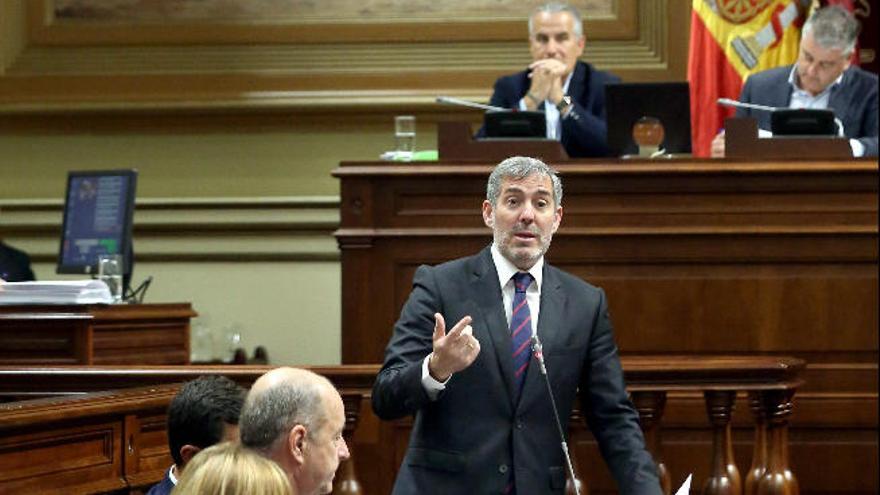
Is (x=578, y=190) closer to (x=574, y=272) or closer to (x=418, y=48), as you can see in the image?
(x=574, y=272)

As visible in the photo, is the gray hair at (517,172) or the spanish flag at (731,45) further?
the spanish flag at (731,45)

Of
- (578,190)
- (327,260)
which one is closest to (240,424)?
(578,190)

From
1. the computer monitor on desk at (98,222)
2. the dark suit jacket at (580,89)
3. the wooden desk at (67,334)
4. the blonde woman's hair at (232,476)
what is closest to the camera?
the blonde woman's hair at (232,476)

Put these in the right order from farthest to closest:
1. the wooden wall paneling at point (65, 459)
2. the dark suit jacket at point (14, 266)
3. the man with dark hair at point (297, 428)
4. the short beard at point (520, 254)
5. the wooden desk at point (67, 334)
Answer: the dark suit jacket at point (14, 266) < the wooden desk at point (67, 334) < the short beard at point (520, 254) < the wooden wall paneling at point (65, 459) < the man with dark hair at point (297, 428)

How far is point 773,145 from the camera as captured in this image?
6285 millimetres

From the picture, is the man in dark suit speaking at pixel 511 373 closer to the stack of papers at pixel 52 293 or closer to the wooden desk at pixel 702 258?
the wooden desk at pixel 702 258

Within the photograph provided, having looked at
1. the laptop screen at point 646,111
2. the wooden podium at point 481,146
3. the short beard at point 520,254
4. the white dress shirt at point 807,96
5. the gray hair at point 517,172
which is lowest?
the short beard at point 520,254

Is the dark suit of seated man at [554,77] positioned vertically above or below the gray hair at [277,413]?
above

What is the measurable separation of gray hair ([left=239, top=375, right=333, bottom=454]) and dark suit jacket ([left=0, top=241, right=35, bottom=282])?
4728 mm

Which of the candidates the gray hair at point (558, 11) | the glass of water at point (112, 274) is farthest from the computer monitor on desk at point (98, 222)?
the gray hair at point (558, 11)

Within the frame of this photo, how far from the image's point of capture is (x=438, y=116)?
8.62m

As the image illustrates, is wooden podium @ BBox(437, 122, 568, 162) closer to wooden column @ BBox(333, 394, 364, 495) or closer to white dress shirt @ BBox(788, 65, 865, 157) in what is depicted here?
white dress shirt @ BBox(788, 65, 865, 157)

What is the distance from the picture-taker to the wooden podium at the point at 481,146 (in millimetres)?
6312

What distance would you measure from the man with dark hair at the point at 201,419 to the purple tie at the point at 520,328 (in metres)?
0.86
